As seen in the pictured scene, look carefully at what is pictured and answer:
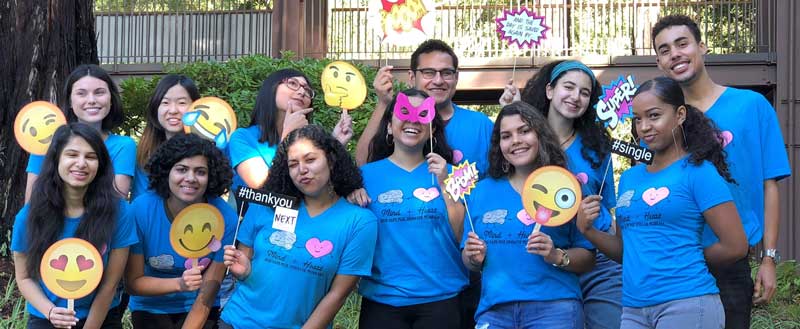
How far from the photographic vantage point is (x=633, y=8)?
11.1m

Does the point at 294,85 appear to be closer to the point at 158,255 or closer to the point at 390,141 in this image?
the point at 390,141

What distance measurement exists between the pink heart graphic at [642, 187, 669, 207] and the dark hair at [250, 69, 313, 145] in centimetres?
184

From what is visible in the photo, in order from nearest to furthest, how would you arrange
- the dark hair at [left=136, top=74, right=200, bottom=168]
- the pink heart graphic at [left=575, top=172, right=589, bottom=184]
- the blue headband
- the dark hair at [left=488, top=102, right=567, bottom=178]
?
1. the dark hair at [left=488, top=102, right=567, bottom=178]
2. the pink heart graphic at [left=575, top=172, right=589, bottom=184]
3. the blue headband
4. the dark hair at [left=136, top=74, right=200, bottom=168]

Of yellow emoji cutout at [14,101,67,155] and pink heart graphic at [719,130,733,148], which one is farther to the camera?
yellow emoji cutout at [14,101,67,155]

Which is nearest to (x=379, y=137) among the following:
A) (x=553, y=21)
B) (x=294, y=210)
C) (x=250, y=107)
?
(x=294, y=210)

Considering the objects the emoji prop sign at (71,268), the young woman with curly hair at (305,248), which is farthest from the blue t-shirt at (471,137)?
the emoji prop sign at (71,268)

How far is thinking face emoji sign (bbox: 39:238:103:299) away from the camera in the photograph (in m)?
4.10

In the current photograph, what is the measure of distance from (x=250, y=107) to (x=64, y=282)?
330cm

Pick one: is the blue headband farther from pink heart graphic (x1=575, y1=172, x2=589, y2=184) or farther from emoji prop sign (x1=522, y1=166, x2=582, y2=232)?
emoji prop sign (x1=522, y1=166, x2=582, y2=232)

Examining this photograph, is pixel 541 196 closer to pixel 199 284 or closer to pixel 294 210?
pixel 294 210

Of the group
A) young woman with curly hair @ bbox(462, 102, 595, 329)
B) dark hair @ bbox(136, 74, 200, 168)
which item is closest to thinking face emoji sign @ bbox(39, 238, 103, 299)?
dark hair @ bbox(136, 74, 200, 168)

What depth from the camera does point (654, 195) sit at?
383 cm

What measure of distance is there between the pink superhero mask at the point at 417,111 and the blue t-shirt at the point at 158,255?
967 millimetres

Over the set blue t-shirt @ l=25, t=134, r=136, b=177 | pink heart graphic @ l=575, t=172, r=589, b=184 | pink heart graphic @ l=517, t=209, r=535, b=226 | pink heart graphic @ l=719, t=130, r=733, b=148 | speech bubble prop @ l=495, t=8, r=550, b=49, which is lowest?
pink heart graphic @ l=517, t=209, r=535, b=226
